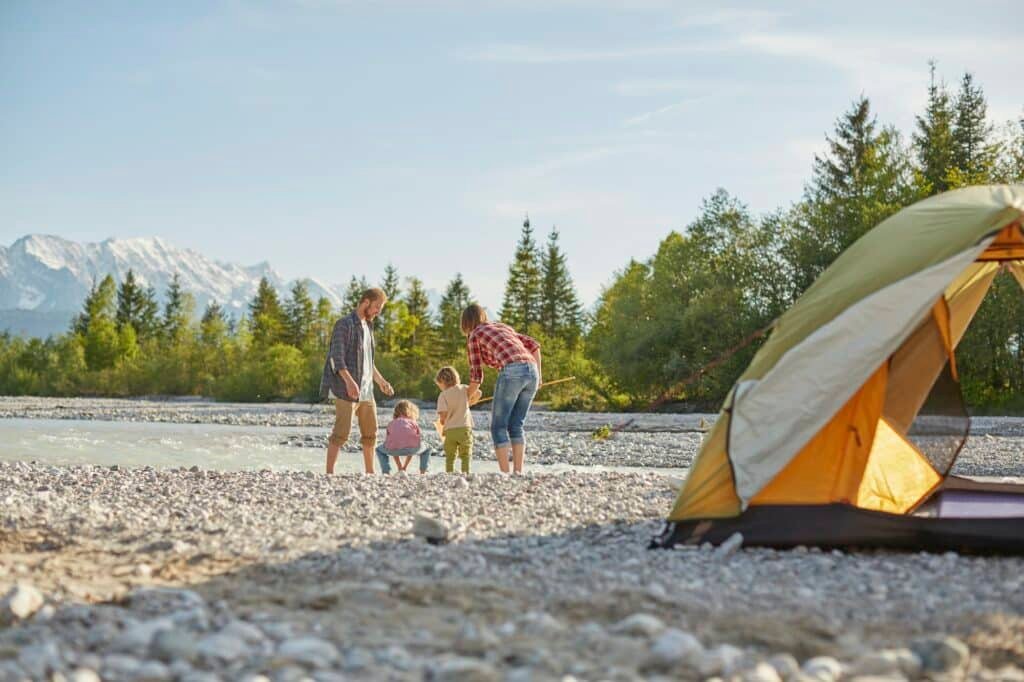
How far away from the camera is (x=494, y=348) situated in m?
10.7

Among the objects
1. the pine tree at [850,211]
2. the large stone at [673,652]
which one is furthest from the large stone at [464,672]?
the pine tree at [850,211]

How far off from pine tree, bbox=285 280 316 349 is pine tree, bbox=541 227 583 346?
2095 centimetres

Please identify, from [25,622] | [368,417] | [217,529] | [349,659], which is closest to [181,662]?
[349,659]

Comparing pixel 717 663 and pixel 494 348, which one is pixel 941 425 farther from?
pixel 717 663

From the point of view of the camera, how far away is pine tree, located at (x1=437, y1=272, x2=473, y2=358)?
214ft

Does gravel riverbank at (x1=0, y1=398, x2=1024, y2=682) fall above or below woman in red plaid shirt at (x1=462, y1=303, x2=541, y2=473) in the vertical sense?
below

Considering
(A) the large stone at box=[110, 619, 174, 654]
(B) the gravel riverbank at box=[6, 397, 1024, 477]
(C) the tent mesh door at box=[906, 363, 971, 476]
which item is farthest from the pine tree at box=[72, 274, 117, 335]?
(A) the large stone at box=[110, 619, 174, 654]

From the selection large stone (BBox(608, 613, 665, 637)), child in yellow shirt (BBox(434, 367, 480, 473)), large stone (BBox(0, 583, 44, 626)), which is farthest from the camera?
child in yellow shirt (BBox(434, 367, 480, 473))

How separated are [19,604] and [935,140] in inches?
1972

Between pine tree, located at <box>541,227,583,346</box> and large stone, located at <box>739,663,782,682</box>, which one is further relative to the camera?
pine tree, located at <box>541,227,583,346</box>

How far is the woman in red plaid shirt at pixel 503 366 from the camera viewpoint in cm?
1063

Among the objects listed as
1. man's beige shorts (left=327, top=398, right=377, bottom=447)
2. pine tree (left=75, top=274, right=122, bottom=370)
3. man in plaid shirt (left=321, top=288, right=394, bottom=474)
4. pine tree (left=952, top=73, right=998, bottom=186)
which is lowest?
man's beige shorts (left=327, top=398, right=377, bottom=447)

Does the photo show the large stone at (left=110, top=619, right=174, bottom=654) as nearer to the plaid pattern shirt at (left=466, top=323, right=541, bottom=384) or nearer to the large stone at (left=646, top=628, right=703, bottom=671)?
the large stone at (left=646, top=628, right=703, bottom=671)

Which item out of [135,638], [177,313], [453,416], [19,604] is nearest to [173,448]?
[453,416]
